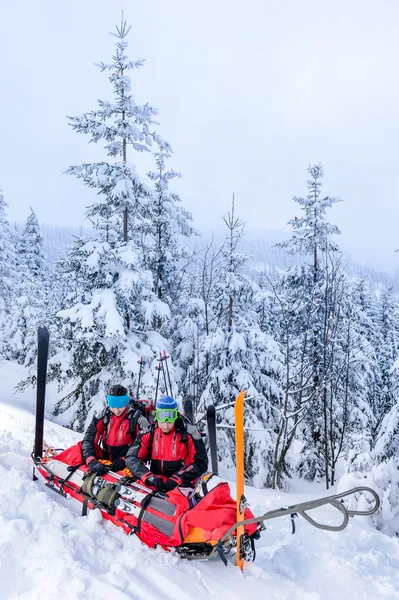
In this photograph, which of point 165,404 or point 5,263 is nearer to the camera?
point 165,404

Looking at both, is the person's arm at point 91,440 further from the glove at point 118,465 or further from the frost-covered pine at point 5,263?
the frost-covered pine at point 5,263

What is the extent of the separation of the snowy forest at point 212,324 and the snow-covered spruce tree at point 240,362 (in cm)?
5

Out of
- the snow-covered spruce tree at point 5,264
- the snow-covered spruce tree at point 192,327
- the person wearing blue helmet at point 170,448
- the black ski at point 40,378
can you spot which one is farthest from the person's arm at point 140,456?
the snow-covered spruce tree at point 5,264

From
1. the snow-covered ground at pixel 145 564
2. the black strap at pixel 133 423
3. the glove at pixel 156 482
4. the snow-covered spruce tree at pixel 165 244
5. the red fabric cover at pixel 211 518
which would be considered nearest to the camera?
the snow-covered ground at pixel 145 564

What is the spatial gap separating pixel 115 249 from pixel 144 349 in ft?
10.5

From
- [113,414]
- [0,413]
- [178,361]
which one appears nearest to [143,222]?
[178,361]

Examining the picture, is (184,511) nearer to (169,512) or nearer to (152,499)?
(169,512)

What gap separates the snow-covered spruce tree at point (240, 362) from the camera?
46.4ft

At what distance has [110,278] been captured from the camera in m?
11.7

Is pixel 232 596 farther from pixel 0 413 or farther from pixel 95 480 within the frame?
pixel 0 413

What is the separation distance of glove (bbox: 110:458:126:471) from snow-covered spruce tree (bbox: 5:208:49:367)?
20718mm

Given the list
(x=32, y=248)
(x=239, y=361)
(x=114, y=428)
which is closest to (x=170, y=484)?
(x=114, y=428)

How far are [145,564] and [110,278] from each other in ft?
28.2

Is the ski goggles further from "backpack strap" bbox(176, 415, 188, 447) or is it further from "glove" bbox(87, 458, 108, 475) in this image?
"glove" bbox(87, 458, 108, 475)
